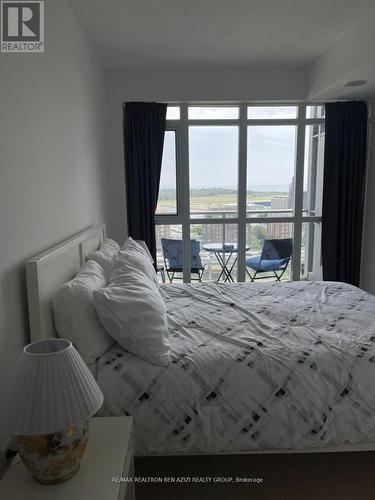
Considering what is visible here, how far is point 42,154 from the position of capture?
1.75m

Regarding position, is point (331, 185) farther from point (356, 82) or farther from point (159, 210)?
point (159, 210)

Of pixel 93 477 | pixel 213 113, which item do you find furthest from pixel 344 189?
pixel 93 477

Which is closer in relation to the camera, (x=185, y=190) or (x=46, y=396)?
(x=46, y=396)

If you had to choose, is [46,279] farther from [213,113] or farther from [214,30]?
[213,113]

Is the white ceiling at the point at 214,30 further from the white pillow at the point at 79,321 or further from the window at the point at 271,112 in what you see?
the white pillow at the point at 79,321

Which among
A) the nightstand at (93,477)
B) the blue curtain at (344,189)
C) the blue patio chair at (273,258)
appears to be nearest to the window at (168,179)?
the blue patio chair at (273,258)

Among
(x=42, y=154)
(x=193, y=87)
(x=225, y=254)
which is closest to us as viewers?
(x=42, y=154)

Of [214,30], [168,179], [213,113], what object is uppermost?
[214,30]

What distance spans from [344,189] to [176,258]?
6.49 ft

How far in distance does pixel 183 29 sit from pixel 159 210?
182cm

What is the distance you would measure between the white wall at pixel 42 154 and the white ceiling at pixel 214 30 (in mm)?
246

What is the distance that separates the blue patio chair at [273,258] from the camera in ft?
13.4

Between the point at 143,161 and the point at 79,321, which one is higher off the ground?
the point at 143,161

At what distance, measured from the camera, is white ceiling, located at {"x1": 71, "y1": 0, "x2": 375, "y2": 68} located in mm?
2420
